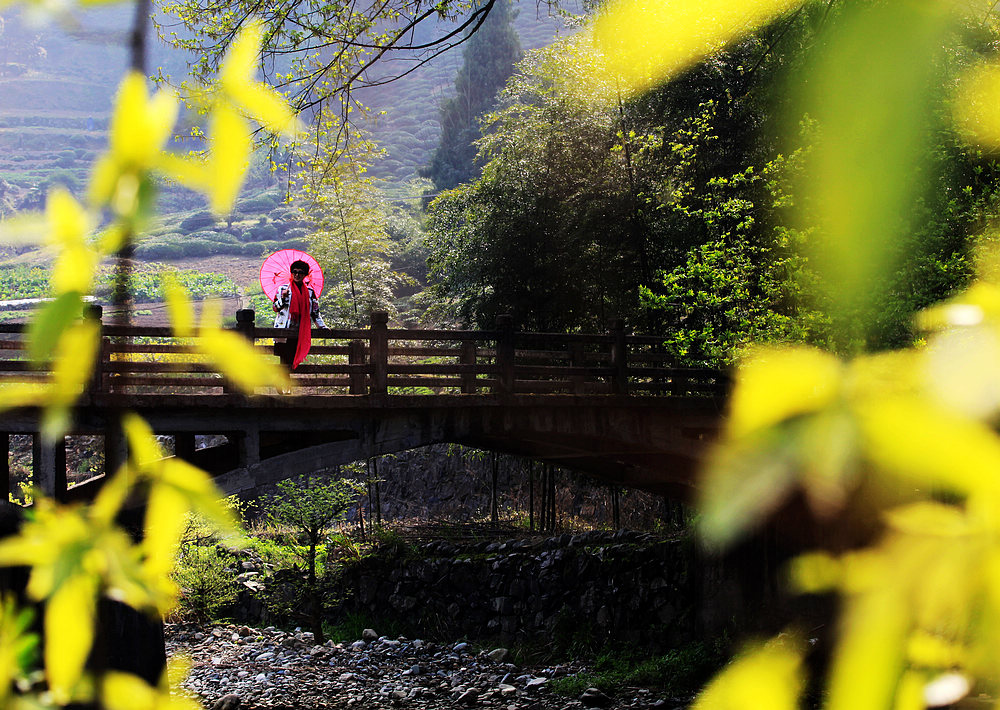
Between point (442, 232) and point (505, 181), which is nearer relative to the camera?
point (505, 181)

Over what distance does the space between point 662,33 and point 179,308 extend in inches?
547

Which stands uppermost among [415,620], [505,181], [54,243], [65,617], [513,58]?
[513,58]

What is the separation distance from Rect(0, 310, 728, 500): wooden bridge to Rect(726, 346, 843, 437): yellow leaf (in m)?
6.31

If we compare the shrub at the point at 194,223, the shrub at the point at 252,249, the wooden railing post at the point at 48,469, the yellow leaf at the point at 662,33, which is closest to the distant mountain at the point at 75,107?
the shrub at the point at 194,223

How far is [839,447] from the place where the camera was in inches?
14.5

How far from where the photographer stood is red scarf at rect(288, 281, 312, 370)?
29.1 feet

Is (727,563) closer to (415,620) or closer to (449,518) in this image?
(415,620)

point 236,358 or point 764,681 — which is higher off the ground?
point 236,358

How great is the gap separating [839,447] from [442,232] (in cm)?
1722

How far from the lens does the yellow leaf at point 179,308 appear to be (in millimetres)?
452

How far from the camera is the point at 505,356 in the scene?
9.68 m

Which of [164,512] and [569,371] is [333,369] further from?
[164,512]

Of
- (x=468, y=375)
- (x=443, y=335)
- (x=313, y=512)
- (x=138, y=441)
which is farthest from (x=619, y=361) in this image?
(x=138, y=441)

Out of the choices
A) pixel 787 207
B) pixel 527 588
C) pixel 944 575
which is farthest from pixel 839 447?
pixel 527 588
